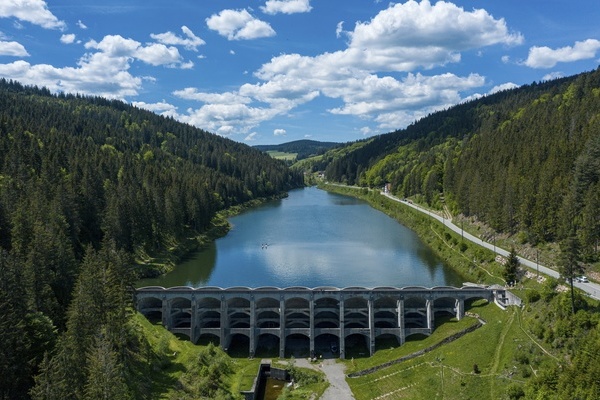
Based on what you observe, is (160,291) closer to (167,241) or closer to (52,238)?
(52,238)

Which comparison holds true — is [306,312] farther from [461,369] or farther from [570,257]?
[570,257]

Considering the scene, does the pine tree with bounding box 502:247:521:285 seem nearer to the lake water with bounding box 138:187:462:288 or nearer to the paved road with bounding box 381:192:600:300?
the paved road with bounding box 381:192:600:300

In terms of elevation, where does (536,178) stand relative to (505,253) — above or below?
above

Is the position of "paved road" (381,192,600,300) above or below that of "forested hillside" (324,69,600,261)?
below

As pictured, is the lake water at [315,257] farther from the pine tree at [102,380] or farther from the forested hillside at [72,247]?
the pine tree at [102,380]

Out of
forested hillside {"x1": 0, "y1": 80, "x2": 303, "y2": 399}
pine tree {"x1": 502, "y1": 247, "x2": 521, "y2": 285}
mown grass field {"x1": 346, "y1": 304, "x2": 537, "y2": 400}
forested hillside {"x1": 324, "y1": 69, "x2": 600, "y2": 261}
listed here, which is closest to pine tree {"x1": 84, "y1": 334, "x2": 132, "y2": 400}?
forested hillside {"x1": 0, "y1": 80, "x2": 303, "y2": 399}

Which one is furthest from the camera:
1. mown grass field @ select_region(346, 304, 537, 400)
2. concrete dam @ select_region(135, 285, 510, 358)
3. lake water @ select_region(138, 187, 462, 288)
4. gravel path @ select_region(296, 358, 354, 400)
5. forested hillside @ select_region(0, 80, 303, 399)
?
lake water @ select_region(138, 187, 462, 288)

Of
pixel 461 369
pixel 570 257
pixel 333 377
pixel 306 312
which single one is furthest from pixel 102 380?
pixel 570 257

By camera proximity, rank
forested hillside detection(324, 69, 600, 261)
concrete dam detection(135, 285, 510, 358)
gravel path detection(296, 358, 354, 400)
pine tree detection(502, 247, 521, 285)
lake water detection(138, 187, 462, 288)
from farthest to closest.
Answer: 1. lake water detection(138, 187, 462, 288)
2. forested hillside detection(324, 69, 600, 261)
3. pine tree detection(502, 247, 521, 285)
4. concrete dam detection(135, 285, 510, 358)
5. gravel path detection(296, 358, 354, 400)

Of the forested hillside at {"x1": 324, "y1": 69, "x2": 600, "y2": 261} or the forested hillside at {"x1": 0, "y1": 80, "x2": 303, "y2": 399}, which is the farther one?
the forested hillside at {"x1": 324, "y1": 69, "x2": 600, "y2": 261}
